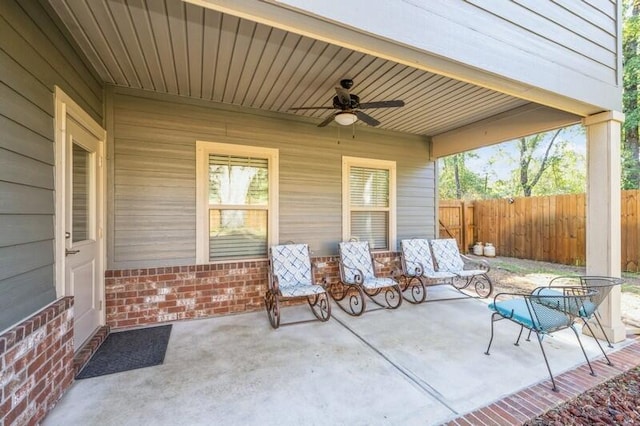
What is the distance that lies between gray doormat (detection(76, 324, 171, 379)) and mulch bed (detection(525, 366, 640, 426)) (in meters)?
3.15

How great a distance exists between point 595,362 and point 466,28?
125 inches

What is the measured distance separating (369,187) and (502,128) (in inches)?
87.4

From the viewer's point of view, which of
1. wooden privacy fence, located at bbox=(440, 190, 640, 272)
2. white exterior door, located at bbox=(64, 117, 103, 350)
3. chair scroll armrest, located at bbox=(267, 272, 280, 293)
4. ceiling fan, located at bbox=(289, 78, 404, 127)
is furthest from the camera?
wooden privacy fence, located at bbox=(440, 190, 640, 272)

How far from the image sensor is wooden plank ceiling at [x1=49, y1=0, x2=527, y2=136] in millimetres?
2305

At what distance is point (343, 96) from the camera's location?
3186 millimetres

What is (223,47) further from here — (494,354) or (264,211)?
(494,354)

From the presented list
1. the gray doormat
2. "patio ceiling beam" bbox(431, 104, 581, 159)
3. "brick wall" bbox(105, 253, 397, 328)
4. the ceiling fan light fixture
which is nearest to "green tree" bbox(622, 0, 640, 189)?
"patio ceiling beam" bbox(431, 104, 581, 159)

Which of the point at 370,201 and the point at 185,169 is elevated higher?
the point at 185,169

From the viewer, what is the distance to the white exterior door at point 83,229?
2566 mm

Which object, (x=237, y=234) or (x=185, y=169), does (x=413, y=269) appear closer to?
(x=237, y=234)

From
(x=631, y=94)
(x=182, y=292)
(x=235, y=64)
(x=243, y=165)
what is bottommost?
(x=182, y=292)

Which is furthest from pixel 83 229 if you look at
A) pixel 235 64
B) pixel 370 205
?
pixel 370 205

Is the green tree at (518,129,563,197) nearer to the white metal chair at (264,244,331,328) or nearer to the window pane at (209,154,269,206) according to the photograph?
the white metal chair at (264,244,331,328)

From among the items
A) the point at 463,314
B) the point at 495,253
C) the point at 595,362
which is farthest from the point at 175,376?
the point at 495,253
